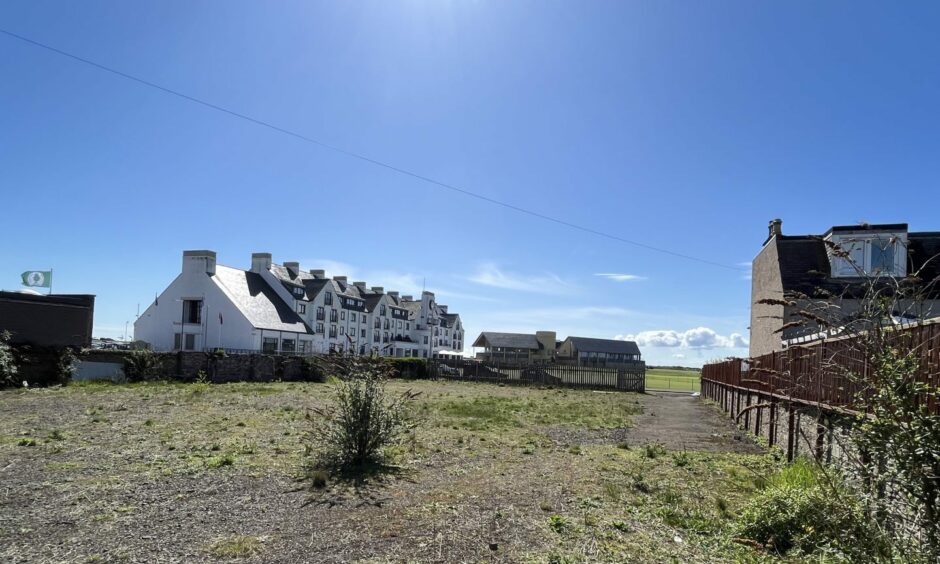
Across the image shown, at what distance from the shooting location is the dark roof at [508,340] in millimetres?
80688

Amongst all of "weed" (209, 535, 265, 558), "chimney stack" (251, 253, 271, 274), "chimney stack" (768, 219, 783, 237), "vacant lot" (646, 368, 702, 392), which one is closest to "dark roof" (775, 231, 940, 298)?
A: "chimney stack" (768, 219, 783, 237)

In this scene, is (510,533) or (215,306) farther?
(215,306)

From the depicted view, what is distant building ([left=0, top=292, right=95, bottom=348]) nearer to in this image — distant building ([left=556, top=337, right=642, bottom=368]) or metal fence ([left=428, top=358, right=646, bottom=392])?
metal fence ([left=428, top=358, right=646, bottom=392])

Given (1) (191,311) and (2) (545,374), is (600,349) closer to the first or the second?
(2) (545,374)

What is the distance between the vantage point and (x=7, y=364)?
19.3 metres

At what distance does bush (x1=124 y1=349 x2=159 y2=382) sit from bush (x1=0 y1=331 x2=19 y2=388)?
4.33m

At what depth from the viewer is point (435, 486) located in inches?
275

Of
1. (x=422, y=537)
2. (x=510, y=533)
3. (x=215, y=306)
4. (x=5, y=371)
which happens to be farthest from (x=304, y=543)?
(x=215, y=306)

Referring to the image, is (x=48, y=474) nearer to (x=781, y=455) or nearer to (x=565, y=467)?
(x=565, y=467)

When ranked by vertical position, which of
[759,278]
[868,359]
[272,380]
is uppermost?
[759,278]

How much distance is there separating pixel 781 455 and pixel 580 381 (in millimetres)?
26030

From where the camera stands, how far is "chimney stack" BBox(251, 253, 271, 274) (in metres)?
51.2

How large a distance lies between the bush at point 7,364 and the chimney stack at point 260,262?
3165 cm

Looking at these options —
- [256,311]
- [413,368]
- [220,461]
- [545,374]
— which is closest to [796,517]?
[220,461]
